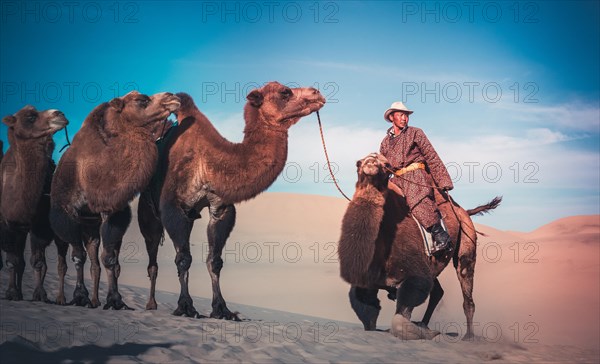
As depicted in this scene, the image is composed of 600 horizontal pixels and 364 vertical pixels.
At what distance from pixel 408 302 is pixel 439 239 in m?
1.02

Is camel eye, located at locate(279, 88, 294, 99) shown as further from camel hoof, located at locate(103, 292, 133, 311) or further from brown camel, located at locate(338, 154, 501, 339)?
camel hoof, located at locate(103, 292, 133, 311)

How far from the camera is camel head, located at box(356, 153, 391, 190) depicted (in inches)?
291

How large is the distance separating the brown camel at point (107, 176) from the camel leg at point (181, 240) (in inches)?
21.1

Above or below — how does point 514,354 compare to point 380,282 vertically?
below

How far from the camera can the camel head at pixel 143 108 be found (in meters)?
8.62

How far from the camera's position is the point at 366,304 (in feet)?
26.3

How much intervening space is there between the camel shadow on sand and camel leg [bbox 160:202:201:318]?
6.52 feet

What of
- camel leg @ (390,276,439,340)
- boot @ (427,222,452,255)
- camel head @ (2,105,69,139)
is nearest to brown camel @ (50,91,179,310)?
camel head @ (2,105,69,139)

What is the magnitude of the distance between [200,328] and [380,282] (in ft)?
6.98

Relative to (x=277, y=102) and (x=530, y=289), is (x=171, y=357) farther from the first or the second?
(x=530, y=289)

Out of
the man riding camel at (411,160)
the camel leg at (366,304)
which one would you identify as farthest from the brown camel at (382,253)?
the man riding camel at (411,160)

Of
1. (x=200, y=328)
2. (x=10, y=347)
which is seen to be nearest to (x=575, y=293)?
(x=200, y=328)

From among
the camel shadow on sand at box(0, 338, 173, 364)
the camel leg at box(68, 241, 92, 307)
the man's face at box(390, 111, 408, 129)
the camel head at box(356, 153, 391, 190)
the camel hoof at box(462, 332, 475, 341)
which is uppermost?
the man's face at box(390, 111, 408, 129)

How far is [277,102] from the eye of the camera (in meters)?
8.47
